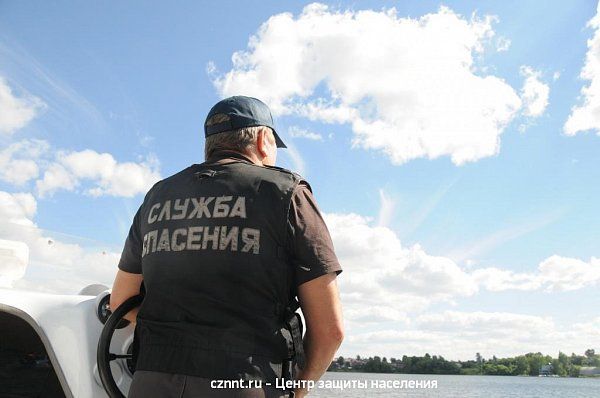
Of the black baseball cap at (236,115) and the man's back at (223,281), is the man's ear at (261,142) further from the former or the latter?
the man's back at (223,281)

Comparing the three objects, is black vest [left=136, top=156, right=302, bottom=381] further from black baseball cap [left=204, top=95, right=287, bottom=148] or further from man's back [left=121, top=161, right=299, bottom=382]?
black baseball cap [left=204, top=95, right=287, bottom=148]

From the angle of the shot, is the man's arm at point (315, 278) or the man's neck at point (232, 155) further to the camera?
the man's neck at point (232, 155)

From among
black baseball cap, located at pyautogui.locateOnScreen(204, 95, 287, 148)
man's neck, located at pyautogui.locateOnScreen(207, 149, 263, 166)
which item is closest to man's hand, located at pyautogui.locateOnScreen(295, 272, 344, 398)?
man's neck, located at pyautogui.locateOnScreen(207, 149, 263, 166)

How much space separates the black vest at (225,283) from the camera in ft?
5.88

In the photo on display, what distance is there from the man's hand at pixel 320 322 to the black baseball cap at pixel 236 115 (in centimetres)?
71

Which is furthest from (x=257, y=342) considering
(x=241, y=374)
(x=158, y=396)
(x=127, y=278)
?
(x=127, y=278)

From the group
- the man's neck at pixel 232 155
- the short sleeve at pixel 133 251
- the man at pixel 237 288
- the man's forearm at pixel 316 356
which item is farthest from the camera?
the short sleeve at pixel 133 251

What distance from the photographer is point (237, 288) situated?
182 centimetres

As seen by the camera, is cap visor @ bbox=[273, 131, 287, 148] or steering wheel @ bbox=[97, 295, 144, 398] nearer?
steering wheel @ bbox=[97, 295, 144, 398]

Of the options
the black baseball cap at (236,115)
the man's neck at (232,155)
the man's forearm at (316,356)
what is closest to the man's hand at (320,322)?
the man's forearm at (316,356)

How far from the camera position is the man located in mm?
1789

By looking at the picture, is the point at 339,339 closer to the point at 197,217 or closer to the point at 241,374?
the point at 241,374

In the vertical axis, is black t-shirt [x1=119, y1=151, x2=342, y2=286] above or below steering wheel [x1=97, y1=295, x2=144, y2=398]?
above

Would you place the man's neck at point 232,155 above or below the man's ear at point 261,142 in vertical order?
below
